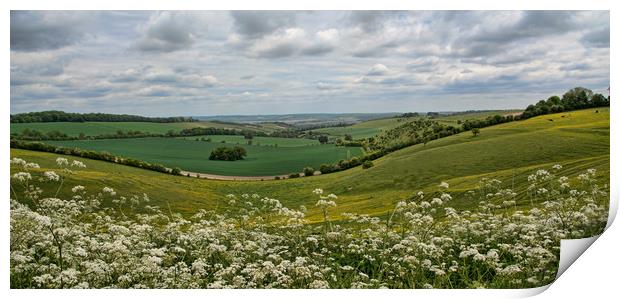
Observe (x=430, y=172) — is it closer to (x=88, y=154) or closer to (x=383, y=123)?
(x=383, y=123)

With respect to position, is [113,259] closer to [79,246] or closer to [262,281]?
[79,246]

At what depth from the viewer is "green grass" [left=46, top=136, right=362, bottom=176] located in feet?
32.0

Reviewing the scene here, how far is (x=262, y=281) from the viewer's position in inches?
304

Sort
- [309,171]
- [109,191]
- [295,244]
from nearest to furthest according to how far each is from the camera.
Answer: [295,244]
[109,191]
[309,171]

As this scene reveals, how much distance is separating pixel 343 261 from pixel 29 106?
216 inches

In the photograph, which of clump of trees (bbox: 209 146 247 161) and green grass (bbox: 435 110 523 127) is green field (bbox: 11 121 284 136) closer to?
clump of trees (bbox: 209 146 247 161)

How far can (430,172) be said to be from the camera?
975 centimetres

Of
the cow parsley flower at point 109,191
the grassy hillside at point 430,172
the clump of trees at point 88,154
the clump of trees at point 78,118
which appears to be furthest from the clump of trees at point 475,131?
the cow parsley flower at point 109,191

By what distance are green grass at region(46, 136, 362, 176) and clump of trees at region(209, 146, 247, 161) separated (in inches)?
2.5

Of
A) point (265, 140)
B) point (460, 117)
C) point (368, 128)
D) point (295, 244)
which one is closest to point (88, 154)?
point (265, 140)

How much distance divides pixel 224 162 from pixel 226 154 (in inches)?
5.8

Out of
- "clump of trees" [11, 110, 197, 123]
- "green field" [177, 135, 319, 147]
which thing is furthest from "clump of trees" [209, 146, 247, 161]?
"clump of trees" [11, 110, 197, 123]
